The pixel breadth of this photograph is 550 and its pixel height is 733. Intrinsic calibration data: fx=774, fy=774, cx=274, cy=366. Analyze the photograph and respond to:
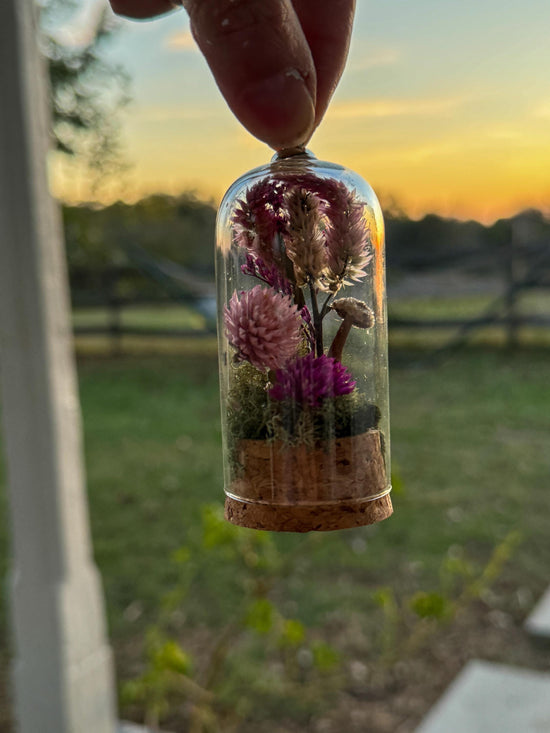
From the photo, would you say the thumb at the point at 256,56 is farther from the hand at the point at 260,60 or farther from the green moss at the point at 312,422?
the green moss at the point at 312,422

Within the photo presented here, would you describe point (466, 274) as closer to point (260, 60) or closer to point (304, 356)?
point (304, 356)

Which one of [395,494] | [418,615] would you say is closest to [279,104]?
[395,494]

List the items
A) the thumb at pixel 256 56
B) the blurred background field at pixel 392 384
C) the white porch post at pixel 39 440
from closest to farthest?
the thumb at pixel 256 56, the white porch post at pixel 39 440, the blurred background field at pixel 392 384

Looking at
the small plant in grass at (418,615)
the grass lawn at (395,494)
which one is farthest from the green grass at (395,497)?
the small plant in grass at (418,615)

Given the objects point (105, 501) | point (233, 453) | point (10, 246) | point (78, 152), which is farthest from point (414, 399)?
point (233, 453)

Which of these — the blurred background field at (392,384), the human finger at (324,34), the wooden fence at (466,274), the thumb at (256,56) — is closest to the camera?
the thumb at (256,56)

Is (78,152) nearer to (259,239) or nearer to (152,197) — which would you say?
(152,197)
